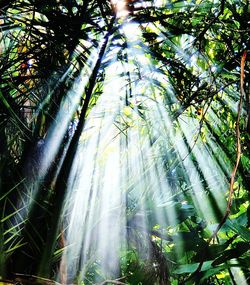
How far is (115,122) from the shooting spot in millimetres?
1495

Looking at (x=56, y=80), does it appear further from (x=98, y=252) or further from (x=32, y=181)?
(x=98, y=252)

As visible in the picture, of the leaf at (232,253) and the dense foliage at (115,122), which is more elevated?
the dense foliage at (115,122)

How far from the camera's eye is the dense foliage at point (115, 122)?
1.01 m

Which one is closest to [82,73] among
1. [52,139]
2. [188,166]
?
[52,139]

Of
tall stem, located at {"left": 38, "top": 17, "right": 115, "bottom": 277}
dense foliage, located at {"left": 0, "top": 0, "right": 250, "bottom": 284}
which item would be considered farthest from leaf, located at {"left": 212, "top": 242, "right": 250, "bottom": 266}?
tall stem, located at {"left": 38, "top": 17, "right": 115, "bottom": 277}

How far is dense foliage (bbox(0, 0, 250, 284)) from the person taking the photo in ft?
3.31

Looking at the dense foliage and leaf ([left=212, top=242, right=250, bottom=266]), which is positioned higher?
the dense foliage

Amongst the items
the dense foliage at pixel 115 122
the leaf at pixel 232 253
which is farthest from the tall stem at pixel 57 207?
the leaf at pixel 232 253

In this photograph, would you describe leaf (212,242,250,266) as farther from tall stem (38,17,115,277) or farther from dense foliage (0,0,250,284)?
tall stem (38,17,115,277)

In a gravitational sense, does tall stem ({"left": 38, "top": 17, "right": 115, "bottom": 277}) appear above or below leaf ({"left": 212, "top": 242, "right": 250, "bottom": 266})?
above

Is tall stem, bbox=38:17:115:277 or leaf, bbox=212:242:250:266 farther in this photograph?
leaf, bbox=212:242:250:266

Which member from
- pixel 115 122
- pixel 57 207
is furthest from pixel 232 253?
pixel 115 122

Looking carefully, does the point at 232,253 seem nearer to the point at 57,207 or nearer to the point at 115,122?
the point at 57,207

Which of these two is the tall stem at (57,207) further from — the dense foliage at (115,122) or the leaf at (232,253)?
the leaf at (232,253)
